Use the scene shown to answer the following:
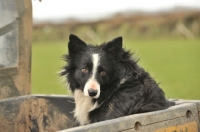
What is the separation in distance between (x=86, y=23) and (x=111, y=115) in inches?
1638

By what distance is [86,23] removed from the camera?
46.4 meters

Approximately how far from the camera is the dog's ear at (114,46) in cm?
533

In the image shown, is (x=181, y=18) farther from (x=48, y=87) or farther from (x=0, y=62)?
(x=0, y=62)

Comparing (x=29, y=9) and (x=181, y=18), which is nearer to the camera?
(x=29, y=9)

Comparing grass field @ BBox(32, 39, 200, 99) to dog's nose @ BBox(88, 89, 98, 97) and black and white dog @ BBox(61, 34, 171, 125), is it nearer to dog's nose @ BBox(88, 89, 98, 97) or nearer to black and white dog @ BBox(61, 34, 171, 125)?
black and white dog @ BBox(61, 34, 171, 125)

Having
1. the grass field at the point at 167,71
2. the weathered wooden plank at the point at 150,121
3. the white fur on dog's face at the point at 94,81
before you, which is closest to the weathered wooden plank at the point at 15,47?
the grass field at the point at 167,71

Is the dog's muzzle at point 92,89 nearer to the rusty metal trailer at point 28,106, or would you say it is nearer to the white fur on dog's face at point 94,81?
the white fur on dog's face at point 94,81

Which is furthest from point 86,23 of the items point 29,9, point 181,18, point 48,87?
point 29,9

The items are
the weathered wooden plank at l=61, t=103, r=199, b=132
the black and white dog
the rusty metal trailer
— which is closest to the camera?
the weathered wooden plank at l=61, t=103, r=199, b=132

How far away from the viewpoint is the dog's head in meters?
5.21

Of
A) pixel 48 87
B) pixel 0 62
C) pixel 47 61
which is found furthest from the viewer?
Answer: pixel 47 61

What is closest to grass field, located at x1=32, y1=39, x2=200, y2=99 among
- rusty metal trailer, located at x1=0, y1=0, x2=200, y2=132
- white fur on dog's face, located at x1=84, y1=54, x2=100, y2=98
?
white fur on dog's face, located at x1=84, y1=54, x2=100, y2=98

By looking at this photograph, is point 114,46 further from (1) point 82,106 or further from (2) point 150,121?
(2) point 150,121

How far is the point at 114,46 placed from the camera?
5.36 metres
